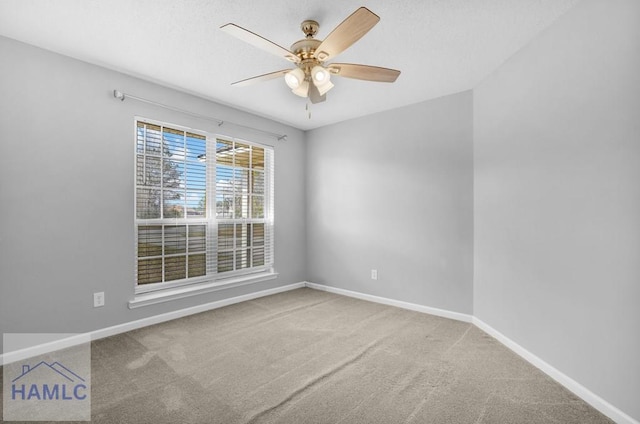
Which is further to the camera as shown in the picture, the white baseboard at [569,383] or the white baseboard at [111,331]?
the white baseboard at [111,331]

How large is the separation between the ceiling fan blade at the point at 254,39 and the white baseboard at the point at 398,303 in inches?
120

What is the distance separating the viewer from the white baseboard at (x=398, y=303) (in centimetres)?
336

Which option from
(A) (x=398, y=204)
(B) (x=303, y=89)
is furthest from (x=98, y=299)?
(A) (x=398, y=204)

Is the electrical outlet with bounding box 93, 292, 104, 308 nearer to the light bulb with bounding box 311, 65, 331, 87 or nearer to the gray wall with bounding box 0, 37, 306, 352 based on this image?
the gray wall with bounding box 0, 37, 306, 352

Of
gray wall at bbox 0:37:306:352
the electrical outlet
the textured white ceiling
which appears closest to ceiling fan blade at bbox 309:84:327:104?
the textured white ceiling

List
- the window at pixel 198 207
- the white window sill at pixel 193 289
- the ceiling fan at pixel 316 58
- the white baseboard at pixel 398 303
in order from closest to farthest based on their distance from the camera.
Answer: the ceiling fan at pixel 316 58 < the white window sill at pixel 193 289 < the window at pixel 198 207 < the white baseboard at pixel 398 303

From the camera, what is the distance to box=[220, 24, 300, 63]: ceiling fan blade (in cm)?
168

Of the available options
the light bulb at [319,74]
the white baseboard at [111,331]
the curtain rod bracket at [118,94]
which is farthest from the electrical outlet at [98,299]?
the light bulb at [319,74]

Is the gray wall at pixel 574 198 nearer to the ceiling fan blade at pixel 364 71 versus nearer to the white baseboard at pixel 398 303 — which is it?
the white baseboard at pixel 398 303

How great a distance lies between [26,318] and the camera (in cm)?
241

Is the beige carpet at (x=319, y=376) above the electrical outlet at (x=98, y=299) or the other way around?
the other way around

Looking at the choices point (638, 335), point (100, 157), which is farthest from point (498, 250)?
point (100, 157)

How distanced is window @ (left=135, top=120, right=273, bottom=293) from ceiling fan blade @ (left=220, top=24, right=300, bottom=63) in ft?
6.35

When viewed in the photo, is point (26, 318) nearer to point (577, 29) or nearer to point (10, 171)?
point (10, 171)
